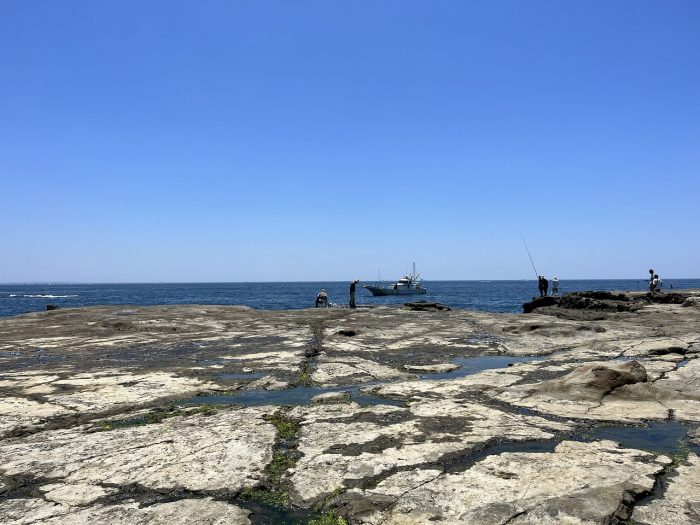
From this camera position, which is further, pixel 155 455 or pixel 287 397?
pixel 287 397

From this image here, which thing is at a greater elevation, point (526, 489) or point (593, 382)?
point (593, 382)

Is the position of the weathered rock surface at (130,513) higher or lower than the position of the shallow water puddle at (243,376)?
higher

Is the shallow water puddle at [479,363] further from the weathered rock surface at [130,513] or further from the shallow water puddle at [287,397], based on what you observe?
the weathered rock surface at [130,513]

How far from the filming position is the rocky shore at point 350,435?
156 inches

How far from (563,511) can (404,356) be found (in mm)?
8124

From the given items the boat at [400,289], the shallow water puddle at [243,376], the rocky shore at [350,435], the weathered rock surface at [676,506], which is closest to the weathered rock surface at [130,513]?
the rocky shore at [350,435]

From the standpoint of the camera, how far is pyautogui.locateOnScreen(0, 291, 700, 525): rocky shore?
3951 mm

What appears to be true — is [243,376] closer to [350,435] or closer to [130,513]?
[350,435]

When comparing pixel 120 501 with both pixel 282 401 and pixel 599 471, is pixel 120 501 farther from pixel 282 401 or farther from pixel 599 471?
pixel 599 471

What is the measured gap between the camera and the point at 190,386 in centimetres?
855

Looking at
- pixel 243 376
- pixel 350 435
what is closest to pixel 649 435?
pixel 350 435

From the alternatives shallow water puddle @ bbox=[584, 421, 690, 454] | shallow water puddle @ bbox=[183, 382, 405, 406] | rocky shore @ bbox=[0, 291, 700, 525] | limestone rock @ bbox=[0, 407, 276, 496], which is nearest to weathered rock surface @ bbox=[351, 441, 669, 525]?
rocky shore @ bbox=[0, 291, 700, 525]

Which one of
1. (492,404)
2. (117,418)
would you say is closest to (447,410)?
(492,404)

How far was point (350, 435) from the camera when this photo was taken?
575 centimetres
